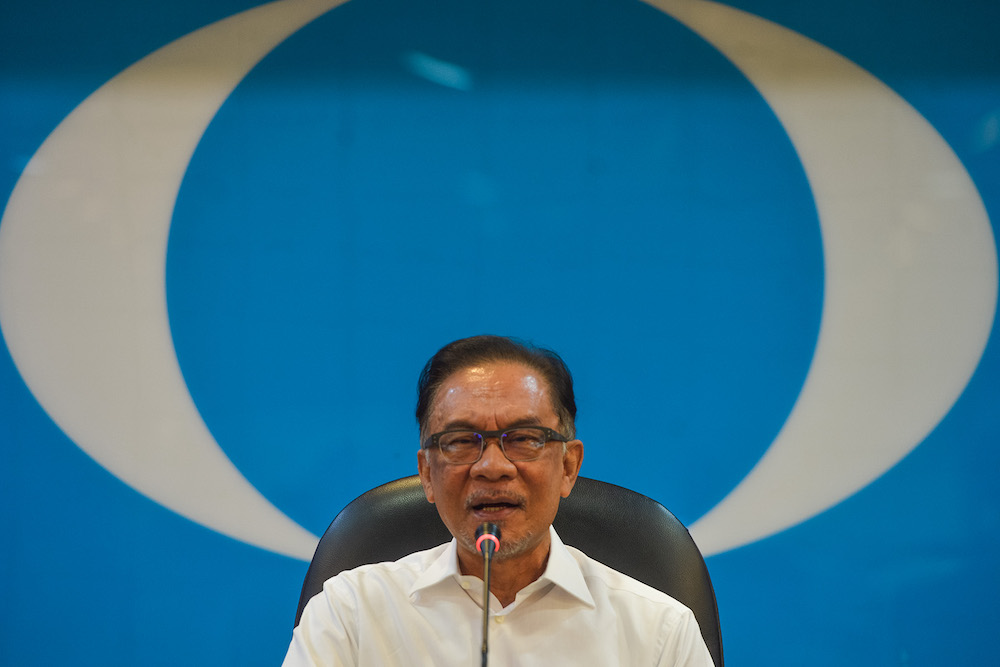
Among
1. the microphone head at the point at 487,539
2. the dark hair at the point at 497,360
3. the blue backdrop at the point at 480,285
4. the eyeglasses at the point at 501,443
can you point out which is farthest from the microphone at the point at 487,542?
the blue backdrop at the point at 480,285

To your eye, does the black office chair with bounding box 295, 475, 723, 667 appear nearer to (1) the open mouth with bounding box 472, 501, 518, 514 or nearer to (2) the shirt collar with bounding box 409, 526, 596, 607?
(2) the shirt collar with bounding box 409, 526, 596, 607

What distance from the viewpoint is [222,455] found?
8.99 ft

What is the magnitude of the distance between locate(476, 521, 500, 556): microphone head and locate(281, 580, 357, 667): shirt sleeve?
1.03ft

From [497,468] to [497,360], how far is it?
0.64ft

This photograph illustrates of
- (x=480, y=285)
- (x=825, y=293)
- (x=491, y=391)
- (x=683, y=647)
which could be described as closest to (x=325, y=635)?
(x=491, y=391)

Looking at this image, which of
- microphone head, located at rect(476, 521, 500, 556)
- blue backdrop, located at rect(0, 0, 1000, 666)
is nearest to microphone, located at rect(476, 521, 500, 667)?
microphone head, located at rect(476, 521, 500, 556)

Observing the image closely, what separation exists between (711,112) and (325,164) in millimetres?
1162

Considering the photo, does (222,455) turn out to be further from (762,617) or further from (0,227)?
(762,617)

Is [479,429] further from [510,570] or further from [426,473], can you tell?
[510,570]

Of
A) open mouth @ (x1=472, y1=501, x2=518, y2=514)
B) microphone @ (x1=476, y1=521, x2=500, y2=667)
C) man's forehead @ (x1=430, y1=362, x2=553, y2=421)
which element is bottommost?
microphone @ (x1=476, y1=521, x2=500, y2=667)

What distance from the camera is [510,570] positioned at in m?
1.61

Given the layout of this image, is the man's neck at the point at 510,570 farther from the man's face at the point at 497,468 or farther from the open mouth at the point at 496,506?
the open mouth at the point at 496,506

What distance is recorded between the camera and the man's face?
1.51 meters

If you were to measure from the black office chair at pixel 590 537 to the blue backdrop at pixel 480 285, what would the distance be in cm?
95
